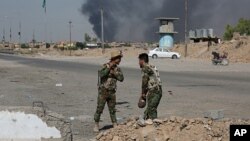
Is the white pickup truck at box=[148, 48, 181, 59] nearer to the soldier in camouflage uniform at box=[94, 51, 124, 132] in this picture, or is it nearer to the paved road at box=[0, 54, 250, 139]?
the paved road at box=[0, 54, 250, 139]

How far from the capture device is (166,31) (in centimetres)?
7412

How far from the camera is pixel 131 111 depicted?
13758mm

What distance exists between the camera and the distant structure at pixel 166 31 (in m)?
74.2

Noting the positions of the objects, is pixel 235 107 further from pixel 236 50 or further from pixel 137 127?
pixel 236 50

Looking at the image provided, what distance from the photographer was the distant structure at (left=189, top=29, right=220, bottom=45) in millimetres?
75125

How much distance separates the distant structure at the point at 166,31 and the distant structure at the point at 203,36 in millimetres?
5161

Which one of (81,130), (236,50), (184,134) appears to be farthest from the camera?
(236,50)

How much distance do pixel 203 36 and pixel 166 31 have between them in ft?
24.2

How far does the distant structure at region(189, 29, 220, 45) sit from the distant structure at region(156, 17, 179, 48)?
5161 millimetres

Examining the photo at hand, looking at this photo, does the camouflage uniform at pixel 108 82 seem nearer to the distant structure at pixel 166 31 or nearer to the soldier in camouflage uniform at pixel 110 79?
the soldier in camouflage uniform at pixel 110 79

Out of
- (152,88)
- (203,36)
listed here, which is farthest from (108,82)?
(203,36)

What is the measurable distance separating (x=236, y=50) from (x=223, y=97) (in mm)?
43052

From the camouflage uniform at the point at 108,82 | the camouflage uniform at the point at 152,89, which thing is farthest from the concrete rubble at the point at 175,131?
the camouflage uniform at the point at 108,82

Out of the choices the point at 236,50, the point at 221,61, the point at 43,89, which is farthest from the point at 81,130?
the point at 236,50
